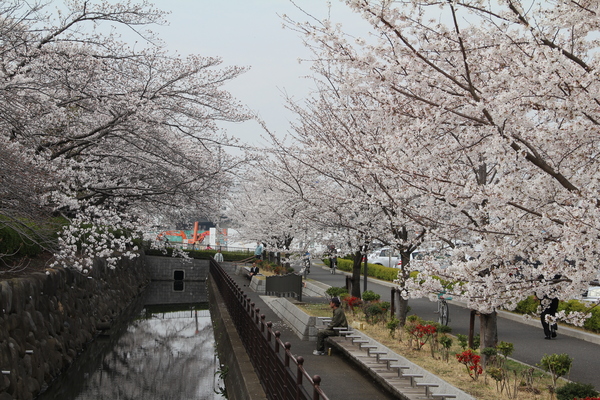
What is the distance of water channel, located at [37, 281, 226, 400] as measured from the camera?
12.7 m

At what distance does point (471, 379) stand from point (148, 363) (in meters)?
10.7

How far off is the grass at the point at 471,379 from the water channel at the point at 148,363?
3960 mm

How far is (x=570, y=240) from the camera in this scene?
434 centimetres

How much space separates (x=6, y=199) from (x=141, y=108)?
504 centimetres

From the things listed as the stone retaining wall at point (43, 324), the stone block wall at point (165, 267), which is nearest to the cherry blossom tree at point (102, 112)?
the stone retaining wall at point (43, 324)

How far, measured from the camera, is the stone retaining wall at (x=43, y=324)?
33.1 ft

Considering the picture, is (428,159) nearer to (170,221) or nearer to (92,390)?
(92,390)

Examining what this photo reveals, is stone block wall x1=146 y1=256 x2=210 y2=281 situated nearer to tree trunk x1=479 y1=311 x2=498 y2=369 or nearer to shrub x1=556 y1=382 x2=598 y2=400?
tree trunk x1=479 y1=311 x2=498 y2=369

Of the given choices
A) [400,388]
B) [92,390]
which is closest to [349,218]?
[92,390]

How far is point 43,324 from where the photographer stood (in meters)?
12.5

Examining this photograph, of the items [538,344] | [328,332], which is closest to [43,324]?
[328,332]

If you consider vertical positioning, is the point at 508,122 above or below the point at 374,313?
above

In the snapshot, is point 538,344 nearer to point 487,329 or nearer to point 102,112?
point 487,329

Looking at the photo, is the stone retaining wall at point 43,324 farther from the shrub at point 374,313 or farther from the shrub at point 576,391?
the shrub at point 576,391
